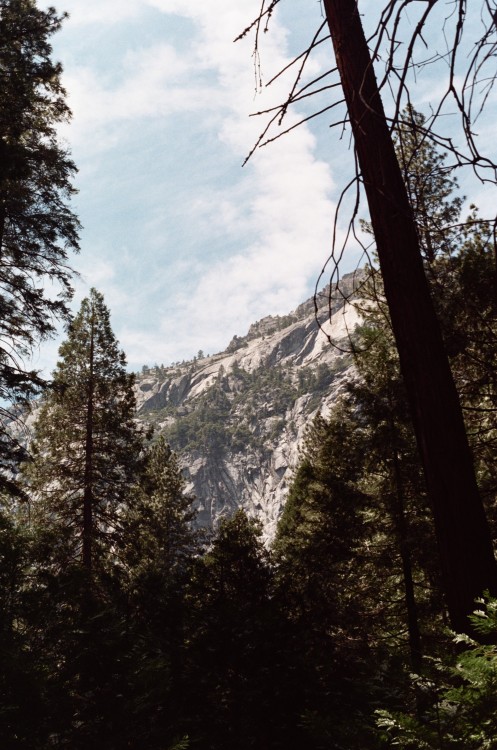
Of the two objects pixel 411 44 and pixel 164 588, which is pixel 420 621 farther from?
pixel 411 44

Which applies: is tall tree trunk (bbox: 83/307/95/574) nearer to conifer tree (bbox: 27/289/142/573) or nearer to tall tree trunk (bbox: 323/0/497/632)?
conifer tree (bbox: 27/289/142/573)

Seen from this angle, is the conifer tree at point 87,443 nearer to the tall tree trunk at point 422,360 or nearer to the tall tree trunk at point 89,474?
the tall tree trunk at point 89,474

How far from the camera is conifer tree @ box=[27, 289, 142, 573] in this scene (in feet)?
51.0

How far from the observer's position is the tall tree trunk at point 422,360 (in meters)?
2.47

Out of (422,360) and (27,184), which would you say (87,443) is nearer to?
(27,184)

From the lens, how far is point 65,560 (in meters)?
14.0

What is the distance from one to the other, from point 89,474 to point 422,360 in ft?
47.9

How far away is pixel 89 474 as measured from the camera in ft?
51.9

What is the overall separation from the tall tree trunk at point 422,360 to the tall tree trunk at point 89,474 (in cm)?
1268

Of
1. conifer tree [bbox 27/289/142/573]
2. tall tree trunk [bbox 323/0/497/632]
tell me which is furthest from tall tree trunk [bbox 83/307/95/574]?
tall tree trunk [bbox 323/0/497/632]

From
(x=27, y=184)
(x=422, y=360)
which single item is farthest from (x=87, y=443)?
(x=422, y=360)

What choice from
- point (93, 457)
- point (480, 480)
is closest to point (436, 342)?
point (480, 480)

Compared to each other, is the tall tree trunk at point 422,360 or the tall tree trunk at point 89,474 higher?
the tall tree trunk at point 89,474

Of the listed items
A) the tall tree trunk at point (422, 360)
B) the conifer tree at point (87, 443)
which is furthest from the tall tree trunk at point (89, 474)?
the tall tree trunk at point (422, 360)
